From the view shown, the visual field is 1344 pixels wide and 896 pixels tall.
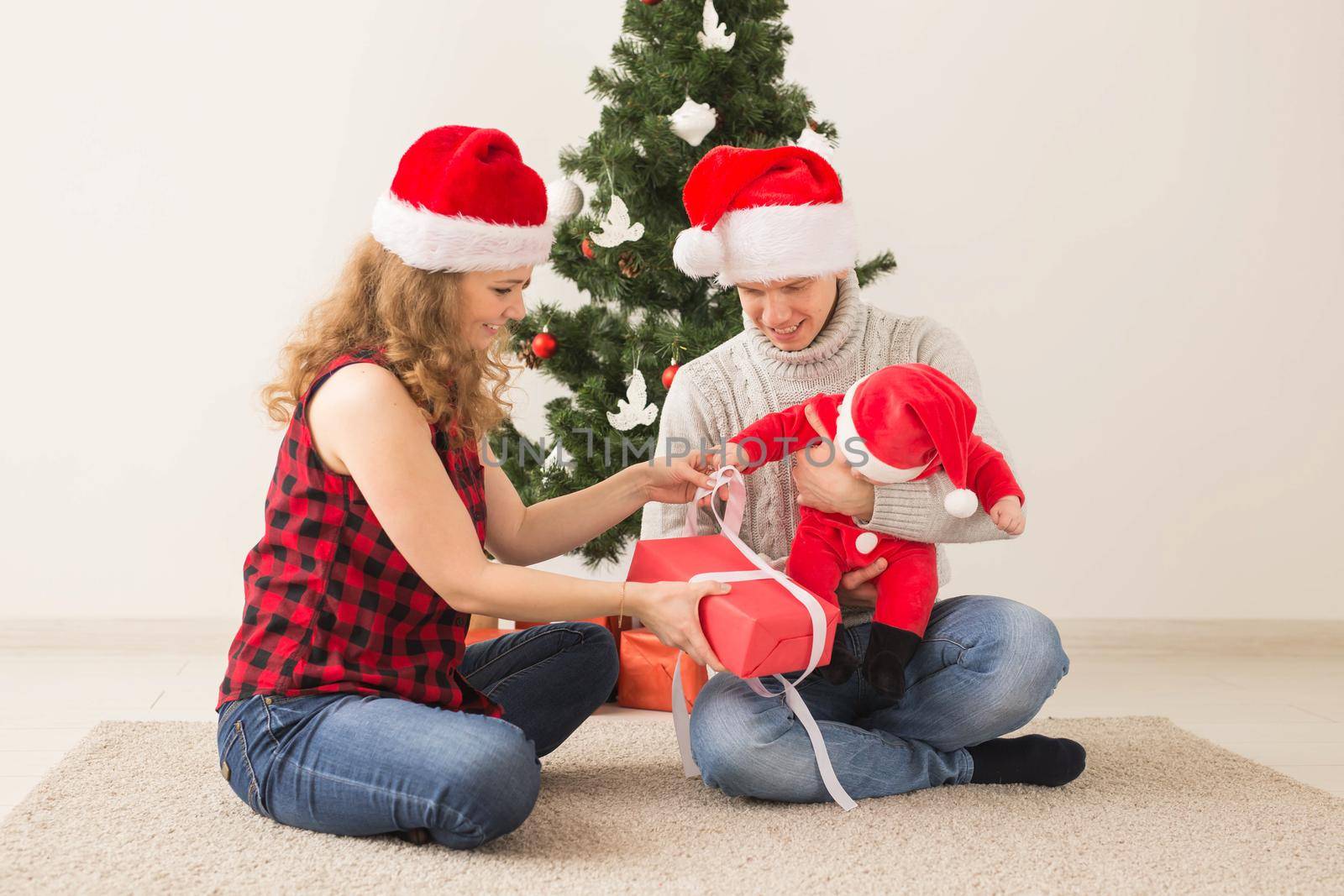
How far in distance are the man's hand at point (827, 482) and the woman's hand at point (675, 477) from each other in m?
0.15

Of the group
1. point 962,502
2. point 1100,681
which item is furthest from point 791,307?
point 1100,681

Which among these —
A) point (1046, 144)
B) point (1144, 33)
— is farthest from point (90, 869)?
point (1144, 33)

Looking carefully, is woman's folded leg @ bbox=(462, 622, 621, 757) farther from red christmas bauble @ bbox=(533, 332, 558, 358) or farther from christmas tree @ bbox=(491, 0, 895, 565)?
red christmas bauble @ bbox=(533, 332, 558, 358)

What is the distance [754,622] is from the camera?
139cm

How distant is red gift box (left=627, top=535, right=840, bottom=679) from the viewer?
141 centimetres

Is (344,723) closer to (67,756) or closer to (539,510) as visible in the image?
(539,510)

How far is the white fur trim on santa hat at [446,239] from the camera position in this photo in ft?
4.85

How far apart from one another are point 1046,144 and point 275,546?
2.24 metres

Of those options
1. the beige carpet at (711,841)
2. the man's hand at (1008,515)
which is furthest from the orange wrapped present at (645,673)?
the man's hand at (1008,515)

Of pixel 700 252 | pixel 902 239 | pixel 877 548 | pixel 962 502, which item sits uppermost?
pixel 902 239

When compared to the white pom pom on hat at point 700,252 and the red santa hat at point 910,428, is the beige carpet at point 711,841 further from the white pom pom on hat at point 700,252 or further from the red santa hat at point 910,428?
the white pom pom on hat at point 700,252

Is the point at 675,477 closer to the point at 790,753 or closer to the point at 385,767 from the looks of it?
the point at 790,753

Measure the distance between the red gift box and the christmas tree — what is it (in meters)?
0.73

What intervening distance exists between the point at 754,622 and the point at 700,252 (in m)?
0.59
